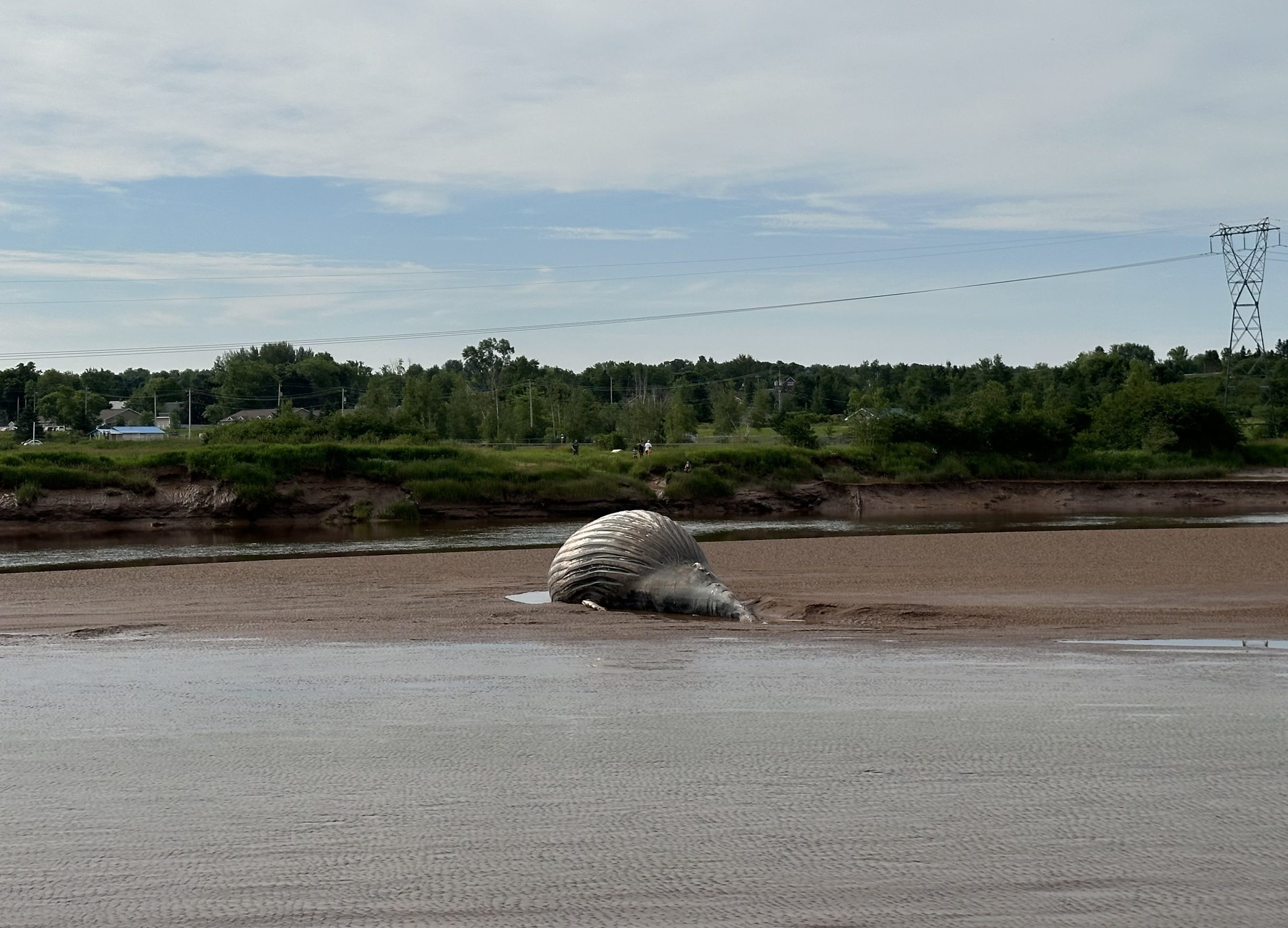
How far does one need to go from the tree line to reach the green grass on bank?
2.29 m

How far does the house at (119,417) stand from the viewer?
135500mm

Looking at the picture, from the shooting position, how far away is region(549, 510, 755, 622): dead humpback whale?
13594 millimetres

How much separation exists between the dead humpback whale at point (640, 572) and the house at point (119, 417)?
129m

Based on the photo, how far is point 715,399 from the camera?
4075 inches

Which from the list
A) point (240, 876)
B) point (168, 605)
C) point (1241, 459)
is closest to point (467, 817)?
point (240, 876)

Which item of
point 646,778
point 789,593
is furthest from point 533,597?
point 646,778

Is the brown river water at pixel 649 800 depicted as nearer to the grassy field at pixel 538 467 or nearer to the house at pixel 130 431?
the grassy field at pixel 538 467

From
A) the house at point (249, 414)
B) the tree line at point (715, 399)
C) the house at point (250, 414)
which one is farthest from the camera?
the house at point (249, 414)

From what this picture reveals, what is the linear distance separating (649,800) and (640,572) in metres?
8.88

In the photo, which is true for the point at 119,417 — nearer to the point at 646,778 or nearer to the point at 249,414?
the point at 249,414

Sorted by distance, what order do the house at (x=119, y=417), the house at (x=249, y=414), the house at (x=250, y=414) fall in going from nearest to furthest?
the house at (x=250, y=414) < the house at (x=249, y=414) < the house at (x=119, y=417)

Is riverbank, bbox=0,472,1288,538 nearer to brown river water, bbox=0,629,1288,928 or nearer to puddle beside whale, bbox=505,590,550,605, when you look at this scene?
puddle beside whale, bbox=505,590,550,605

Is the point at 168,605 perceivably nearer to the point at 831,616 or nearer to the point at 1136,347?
the point at 831,616

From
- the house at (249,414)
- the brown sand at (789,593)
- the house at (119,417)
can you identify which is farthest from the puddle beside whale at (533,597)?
the house at (119,417)
